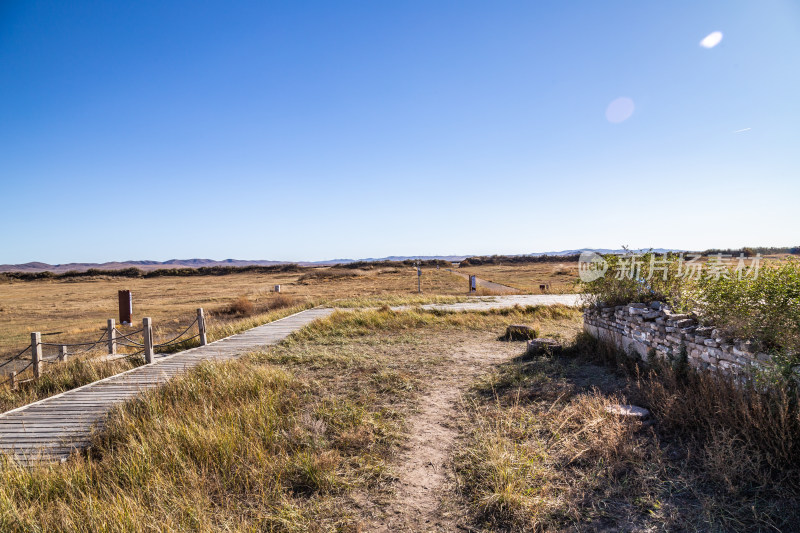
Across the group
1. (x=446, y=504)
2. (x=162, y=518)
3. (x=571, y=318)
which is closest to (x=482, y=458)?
(x=446, y=504)

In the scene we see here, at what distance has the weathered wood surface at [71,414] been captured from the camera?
532 cm

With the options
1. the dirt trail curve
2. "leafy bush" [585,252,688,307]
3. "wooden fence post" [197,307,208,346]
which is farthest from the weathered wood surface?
"leafy bush" [585,252,688,307]

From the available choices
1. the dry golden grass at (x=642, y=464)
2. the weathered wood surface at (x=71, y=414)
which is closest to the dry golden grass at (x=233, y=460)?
the weathered wood surface at (x=71, y=414)

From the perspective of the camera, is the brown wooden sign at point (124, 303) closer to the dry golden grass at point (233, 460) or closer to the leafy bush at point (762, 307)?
the dry golden grass at point (233, 460)

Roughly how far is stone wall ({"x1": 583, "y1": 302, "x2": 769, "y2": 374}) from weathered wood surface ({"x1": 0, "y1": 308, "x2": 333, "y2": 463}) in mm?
8560

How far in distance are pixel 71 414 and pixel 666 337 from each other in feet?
32.5

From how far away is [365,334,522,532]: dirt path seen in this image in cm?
363

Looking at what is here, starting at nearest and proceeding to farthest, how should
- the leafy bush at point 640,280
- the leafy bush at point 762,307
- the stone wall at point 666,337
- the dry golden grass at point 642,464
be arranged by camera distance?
the dry golden grass at point 642,464, the leafy bush at point 762,307, the stone wall at point 666,337, the leafy bush at point 640,280

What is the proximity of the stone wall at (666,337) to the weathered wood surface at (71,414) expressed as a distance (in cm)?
856

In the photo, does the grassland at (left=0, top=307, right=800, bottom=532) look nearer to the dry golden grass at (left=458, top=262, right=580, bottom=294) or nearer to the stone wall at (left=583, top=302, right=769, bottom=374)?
the stone wall at (left=583, top=302, right=769, bottom=374)

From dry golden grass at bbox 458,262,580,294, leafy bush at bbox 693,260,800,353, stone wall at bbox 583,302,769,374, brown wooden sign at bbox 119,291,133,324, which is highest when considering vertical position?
leafy bush at bbox 693,260,800,353

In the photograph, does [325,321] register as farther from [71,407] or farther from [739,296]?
[739,296]

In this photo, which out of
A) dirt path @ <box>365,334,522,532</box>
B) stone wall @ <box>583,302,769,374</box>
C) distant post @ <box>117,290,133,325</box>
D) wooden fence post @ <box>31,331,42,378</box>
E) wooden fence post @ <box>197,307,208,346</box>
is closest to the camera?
dirt path @ <box>365,334,522,532</box>

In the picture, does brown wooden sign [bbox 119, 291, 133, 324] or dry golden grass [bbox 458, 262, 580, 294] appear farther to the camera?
dry golden grass [bbox 458, 262, 580, 294]
